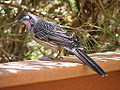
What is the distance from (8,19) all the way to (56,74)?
10.0 feet

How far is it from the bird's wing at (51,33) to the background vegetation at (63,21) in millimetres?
1182

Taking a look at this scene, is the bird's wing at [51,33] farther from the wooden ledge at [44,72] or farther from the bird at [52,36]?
the wooden ledge at [44,72]

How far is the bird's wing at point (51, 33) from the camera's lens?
2.79 m

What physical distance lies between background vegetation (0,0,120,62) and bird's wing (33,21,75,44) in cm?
118

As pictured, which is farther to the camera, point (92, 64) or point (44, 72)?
point (92, 64)

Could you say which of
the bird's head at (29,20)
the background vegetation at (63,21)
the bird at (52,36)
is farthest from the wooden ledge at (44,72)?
the background vegetation at (63,21)

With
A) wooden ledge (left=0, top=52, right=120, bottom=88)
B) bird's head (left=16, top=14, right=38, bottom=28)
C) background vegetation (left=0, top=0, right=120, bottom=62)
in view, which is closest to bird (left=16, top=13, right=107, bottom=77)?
bird's head (left=16, top=14, right=38, bottom=28)

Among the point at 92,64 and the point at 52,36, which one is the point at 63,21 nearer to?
the point at 52,36

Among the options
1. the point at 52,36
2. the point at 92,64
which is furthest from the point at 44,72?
the point at 52,36

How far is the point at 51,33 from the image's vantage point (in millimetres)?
2875

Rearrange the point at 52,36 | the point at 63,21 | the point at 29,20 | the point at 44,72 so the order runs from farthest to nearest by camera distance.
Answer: the point at 63,21 → the point at 29,20 → the point at 52,36 → the point at 44,72

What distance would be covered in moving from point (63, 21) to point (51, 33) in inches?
86.6

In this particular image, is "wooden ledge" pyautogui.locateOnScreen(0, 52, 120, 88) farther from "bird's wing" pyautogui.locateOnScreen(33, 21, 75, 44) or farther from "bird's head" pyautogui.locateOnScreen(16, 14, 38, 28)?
"bird's head" pyautogui.locateOnScreen(16, 14, 38, 28)

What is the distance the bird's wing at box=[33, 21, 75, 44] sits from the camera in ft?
9.16
